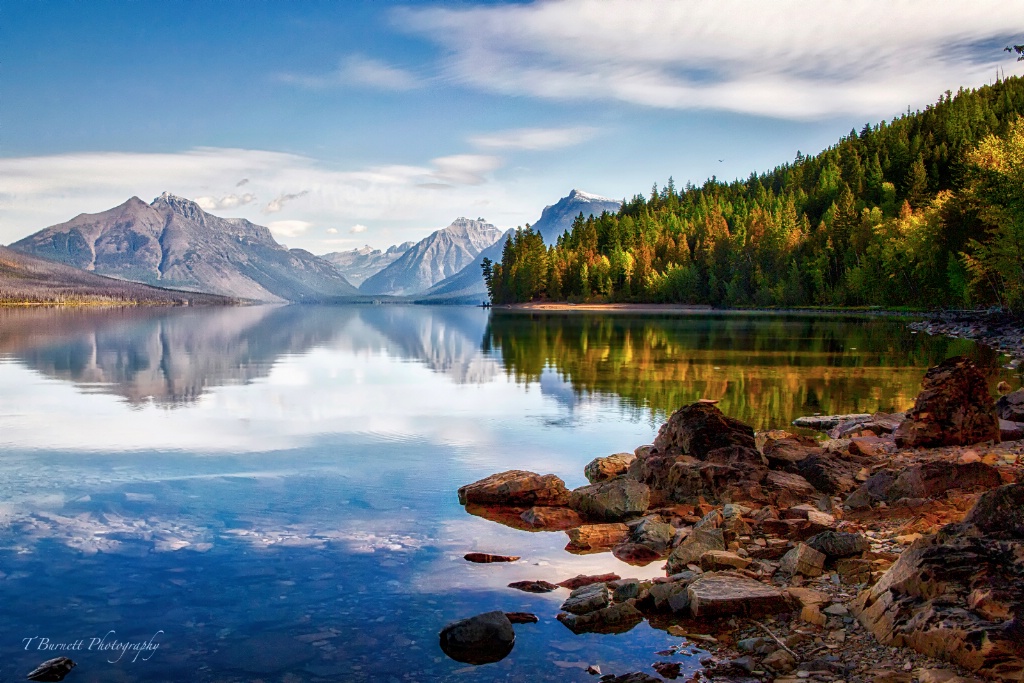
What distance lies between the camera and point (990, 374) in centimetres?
4138

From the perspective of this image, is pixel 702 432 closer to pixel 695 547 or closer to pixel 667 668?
pixel 695 547

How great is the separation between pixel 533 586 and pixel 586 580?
0.88 meters

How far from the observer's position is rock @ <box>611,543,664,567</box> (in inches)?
563

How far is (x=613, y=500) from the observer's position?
671 inches

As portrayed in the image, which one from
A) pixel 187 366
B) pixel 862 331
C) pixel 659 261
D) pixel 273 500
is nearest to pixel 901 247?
pixel 862 331

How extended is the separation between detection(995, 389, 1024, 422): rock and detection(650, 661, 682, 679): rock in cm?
1844

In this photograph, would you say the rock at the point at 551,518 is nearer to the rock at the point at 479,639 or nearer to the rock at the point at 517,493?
the rock at the point at 517,493

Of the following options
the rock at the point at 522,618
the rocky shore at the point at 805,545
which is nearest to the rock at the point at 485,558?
the rocky shore at the point at 805,545

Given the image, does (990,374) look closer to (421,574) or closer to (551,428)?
(551,428)

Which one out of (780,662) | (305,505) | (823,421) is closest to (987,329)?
(823,421)

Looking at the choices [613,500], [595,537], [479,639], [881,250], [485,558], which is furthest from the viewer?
[881,250]

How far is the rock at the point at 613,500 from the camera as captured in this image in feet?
55.2

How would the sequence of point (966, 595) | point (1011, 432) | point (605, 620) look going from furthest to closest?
1. point (1011, 432)
2. point (605, 620)
3. point (966, 595)

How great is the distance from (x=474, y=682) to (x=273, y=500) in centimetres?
952
